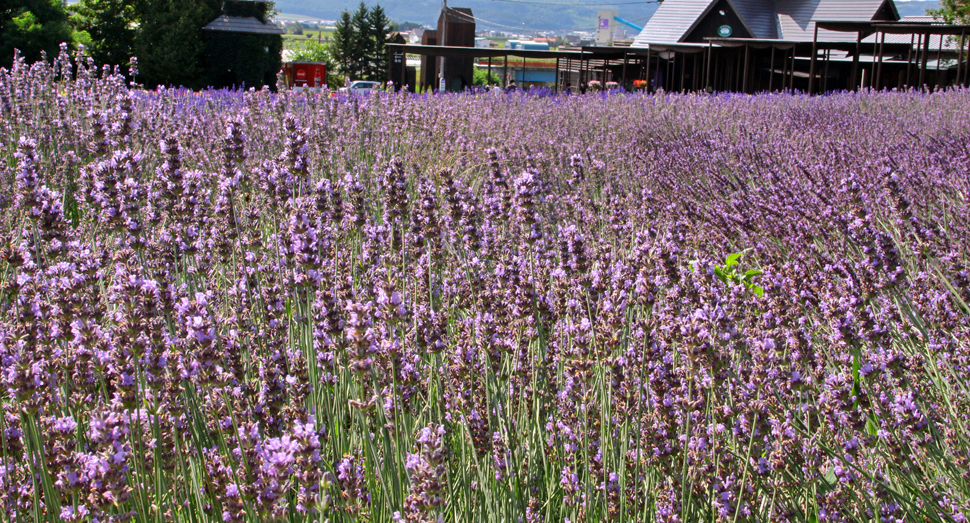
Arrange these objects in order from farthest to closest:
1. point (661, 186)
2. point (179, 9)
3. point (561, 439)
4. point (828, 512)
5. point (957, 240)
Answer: point (179, 9) → point (661, 186) → point (957, 240) → point (561, 439) → point (828, 512)

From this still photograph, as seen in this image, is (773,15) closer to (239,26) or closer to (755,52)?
(755,52)

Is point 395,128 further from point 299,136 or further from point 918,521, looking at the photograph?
point 918,521

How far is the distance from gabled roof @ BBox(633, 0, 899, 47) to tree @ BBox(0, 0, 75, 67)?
72.6ft

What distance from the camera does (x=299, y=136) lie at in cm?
240

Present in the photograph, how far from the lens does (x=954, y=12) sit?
2908 centimetres

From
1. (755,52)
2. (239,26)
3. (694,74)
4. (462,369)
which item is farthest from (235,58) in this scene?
(462,369)

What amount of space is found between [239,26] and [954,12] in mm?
30472

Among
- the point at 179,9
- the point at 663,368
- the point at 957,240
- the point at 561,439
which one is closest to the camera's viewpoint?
the point at 663,368

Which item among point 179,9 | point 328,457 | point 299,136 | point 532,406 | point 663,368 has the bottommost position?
point 328,457

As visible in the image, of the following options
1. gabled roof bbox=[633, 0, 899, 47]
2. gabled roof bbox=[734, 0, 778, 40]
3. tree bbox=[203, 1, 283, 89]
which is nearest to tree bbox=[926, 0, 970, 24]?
gabled roof bbox=[633, 0, 899, 47]

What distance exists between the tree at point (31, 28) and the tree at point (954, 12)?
3377cm

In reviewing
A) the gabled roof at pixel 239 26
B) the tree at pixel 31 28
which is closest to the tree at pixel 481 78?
the gabled roof at pixel 239 26

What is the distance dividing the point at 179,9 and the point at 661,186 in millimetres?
33241

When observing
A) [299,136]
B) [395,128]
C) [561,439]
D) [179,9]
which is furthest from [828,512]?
[179,9]
